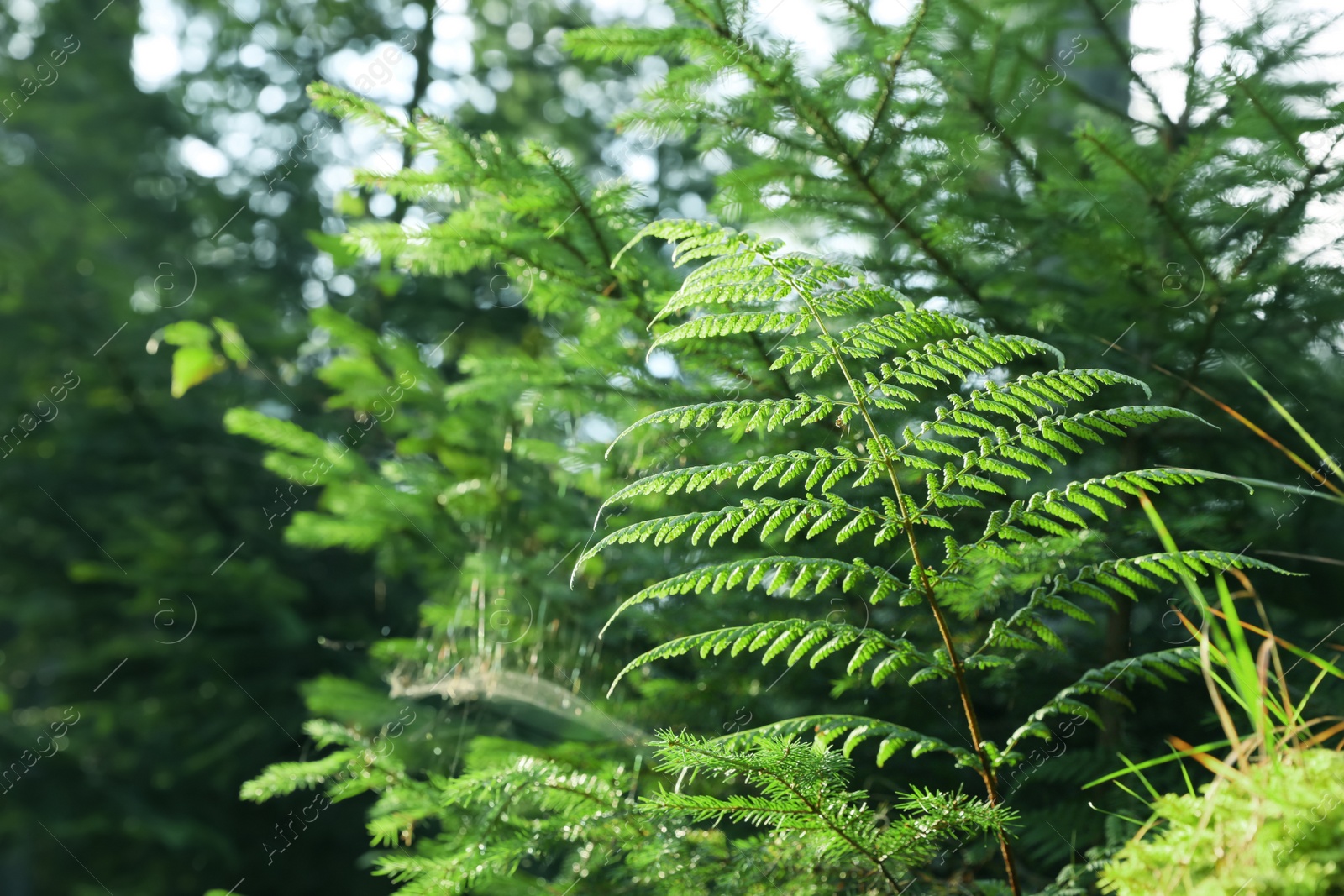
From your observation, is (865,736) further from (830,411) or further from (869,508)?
(830,411)

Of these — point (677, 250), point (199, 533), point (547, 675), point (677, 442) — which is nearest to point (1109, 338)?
point (677, 442)

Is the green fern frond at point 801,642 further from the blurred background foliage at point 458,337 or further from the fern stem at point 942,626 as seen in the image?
the blurred background foliage at point 458,337

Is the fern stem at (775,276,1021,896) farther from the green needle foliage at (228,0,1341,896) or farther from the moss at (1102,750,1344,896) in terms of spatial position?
the moss at (1102,750,1344,896)

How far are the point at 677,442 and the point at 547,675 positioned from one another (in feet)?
2.46

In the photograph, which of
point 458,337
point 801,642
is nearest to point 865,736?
point 801,642

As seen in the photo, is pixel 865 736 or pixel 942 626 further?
pixel 865 736

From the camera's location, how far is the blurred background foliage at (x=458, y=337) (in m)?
1.92

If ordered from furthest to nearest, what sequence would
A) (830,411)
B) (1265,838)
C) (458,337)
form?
(458,337) → (830,411) → (1265,838)

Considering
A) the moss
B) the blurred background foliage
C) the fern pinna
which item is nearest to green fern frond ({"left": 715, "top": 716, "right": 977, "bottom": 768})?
the fern pinna

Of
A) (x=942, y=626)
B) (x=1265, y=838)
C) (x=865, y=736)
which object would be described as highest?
(x=942, y=626)

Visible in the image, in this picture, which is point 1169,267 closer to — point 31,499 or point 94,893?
point 31,499

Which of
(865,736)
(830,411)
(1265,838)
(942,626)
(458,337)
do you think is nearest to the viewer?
(1265,838)

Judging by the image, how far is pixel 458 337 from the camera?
515cm

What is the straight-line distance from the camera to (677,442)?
6.97 feet
